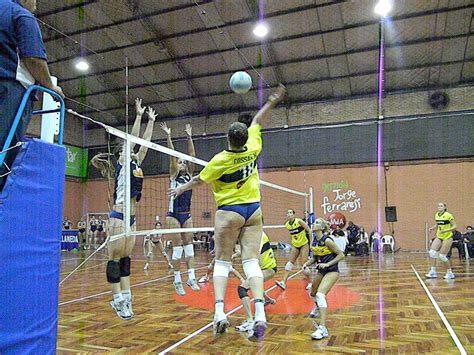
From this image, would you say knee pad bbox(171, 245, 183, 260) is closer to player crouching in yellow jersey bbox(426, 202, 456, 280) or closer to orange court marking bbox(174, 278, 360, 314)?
orange court marking bbox(174, 278, 360, 314)

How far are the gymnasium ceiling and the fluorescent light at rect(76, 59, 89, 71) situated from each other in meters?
0.22

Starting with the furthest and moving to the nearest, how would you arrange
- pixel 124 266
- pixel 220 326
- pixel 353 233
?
1. pixel 353 233
2. pixel 124 266
3. pixel 220 326

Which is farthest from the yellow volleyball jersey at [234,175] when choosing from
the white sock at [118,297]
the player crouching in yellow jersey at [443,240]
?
the player crouching in yellow jersey at [443,240]

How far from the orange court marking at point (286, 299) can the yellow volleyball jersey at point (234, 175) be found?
6.88ft

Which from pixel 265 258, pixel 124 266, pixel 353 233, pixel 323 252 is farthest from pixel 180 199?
pixel 353 233

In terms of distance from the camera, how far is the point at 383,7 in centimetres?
1224

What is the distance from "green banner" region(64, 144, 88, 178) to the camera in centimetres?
1923

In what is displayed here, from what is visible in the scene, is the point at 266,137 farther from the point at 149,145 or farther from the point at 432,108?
the point at 149,145

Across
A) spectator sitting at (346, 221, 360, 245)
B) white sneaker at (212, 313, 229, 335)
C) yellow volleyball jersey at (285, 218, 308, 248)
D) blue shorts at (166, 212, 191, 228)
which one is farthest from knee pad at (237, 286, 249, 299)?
spectator sitting at (346, 221, 360, 245)

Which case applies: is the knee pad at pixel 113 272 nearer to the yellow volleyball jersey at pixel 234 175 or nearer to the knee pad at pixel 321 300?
the yellow volleyball jersey at pixel 234 175

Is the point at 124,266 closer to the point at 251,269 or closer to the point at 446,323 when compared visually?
the point at 251,269

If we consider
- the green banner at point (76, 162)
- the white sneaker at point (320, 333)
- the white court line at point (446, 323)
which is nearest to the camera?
the white court line at point (446, 323)

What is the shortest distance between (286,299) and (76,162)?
1668 cm

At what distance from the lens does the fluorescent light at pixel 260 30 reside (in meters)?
13.2
